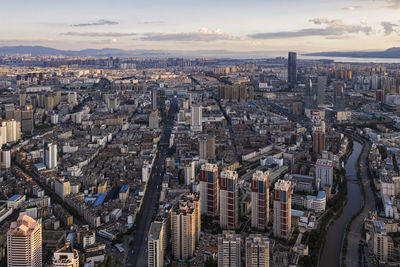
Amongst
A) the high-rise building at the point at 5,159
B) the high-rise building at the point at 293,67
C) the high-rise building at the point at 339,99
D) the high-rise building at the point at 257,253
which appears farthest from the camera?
the high-rise building at the point at 293,67

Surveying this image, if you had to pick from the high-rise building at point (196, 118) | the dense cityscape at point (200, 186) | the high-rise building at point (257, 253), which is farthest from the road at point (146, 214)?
the high-rise building at point (196, 118)

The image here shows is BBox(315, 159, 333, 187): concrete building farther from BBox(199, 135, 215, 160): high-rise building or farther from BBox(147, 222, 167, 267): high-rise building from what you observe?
BBox(147, 222, 167, 267): high-rise building

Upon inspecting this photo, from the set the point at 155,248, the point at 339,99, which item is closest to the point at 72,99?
the point at 339,99

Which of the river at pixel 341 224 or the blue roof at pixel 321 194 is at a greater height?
the blue roof at pixel 321 194

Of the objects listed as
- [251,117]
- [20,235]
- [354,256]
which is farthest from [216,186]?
[251,117]

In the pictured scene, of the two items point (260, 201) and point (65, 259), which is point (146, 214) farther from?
point (65, 259)

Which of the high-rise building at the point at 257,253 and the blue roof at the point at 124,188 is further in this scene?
the blue roof at the point at 124,188

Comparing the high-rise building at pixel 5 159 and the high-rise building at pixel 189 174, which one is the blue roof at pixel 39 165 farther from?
the high-rise building at pixel 189 174
